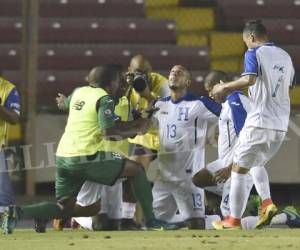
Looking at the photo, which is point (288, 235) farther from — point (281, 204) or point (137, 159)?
point (281, 204)

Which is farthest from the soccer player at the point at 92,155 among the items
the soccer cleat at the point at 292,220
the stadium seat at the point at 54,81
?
the stadium seat at the point at 54,81

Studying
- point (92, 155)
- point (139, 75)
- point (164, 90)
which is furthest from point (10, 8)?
point (92, 155)

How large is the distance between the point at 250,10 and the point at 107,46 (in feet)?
7.36

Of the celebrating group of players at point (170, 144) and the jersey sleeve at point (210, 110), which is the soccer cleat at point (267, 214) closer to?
the celebrating group of players at point (170, 144)

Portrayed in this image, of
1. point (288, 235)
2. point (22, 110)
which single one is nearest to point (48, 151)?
point (22, 110)

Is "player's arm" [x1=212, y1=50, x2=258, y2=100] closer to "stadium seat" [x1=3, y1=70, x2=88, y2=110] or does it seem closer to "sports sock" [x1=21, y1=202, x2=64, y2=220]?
"sports sock" [x1=21, y1=202, x2=64, y2=220]

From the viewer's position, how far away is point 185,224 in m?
11.4

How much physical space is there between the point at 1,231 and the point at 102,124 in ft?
4.32

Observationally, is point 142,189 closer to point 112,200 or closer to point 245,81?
point 112,200

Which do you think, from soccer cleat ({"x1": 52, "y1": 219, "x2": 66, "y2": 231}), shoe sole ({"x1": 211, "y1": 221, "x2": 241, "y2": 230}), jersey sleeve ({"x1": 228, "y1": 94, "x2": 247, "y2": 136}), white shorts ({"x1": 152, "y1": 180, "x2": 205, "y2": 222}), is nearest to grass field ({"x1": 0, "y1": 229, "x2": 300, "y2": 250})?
shoe sole ({"x1": 211, "y1": 221, "x2": 241, "y2": 230})

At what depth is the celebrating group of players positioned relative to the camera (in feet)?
32.8

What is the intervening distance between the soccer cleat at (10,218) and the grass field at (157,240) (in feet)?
0.35

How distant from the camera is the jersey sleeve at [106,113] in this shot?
9844mm

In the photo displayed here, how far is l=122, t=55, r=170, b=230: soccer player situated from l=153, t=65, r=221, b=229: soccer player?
0.20 m
